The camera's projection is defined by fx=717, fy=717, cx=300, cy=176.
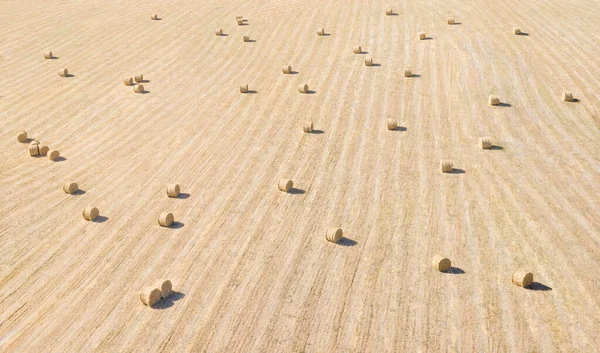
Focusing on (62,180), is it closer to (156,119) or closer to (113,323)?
(156,119)

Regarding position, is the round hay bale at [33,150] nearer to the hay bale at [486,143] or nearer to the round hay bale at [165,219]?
the round hay bale at [165,219]

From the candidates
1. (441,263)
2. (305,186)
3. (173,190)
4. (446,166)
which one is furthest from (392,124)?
(441,263)

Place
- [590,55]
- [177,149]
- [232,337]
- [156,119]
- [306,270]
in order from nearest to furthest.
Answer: [232,337], [306,270], [177,149], [156,119], [590,55]

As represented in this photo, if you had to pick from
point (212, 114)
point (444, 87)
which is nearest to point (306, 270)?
point (212, 114)

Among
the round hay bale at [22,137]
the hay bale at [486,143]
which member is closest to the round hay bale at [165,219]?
the round hay bale at [22,137]

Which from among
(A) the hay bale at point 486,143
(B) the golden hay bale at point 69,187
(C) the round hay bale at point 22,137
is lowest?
(C) the round hay bale at point 22,137

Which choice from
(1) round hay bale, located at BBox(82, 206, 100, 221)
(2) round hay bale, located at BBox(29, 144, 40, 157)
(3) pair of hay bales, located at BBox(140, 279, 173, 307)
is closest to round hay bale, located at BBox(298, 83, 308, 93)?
(2) round hay bale, located at BBox(29, 144, 40, 157)
